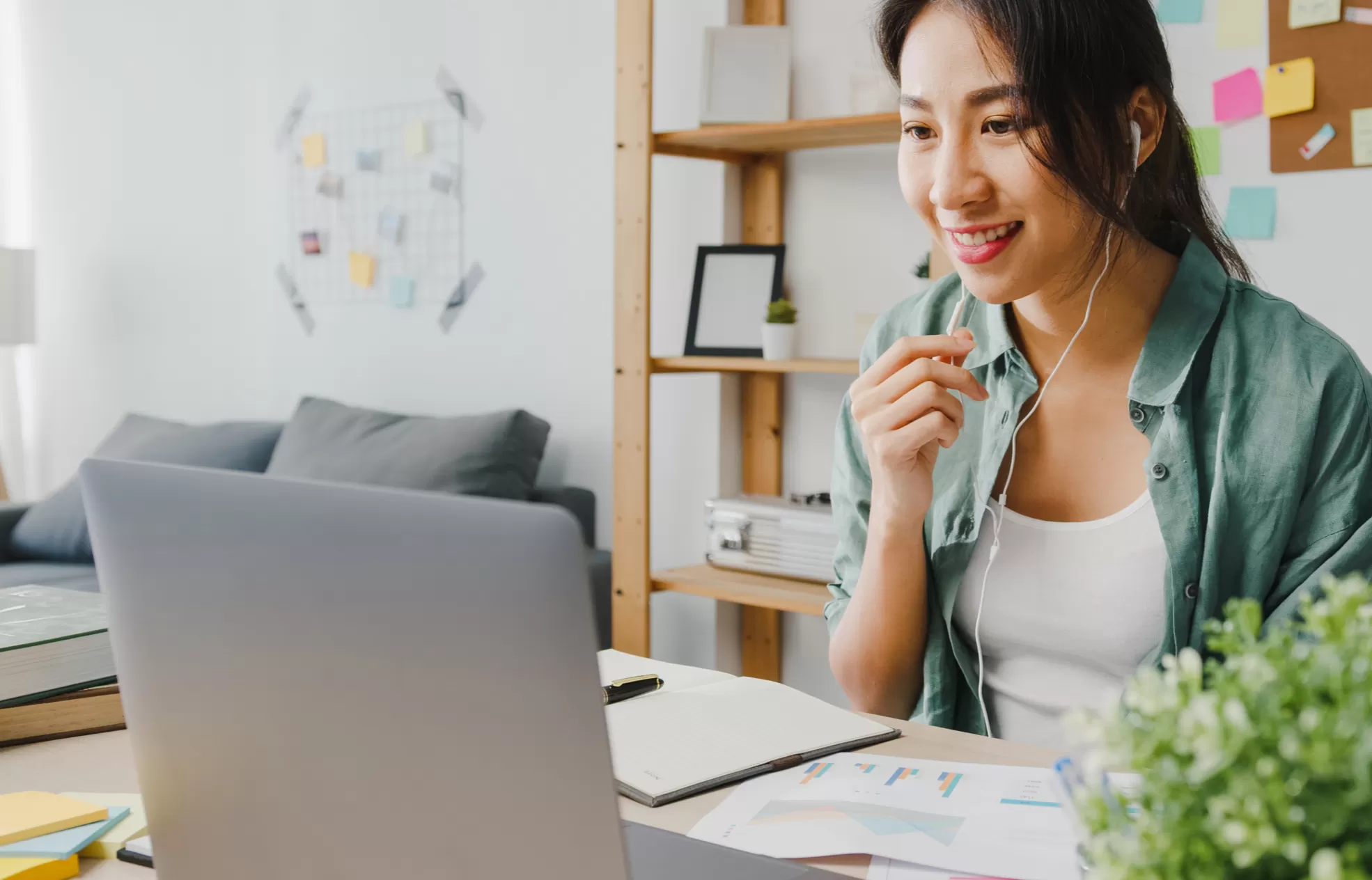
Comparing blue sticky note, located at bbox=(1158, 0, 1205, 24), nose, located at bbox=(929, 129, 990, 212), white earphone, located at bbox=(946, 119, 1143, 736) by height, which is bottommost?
white earphone, located at bbox=(946, 119, 1143, 736)

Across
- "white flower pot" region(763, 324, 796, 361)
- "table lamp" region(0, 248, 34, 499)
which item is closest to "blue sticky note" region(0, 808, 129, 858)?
"white flower pot" region(763, 324, 796, 361)

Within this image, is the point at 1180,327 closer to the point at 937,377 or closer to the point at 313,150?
the point at 937,377

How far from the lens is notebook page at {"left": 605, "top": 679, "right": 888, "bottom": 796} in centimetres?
90

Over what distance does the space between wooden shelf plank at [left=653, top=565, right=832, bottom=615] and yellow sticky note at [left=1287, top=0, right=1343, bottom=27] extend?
1.26 meters

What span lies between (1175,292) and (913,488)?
0.34m

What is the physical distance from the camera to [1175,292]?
1.27 metres

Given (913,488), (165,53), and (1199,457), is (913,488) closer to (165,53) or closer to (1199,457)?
(1199,457)

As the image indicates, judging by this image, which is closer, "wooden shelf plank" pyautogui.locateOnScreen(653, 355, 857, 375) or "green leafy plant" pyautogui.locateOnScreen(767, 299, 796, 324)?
"wooden shelf plank" pyautogui.locateOnScreen(653, 355, 857, 375)

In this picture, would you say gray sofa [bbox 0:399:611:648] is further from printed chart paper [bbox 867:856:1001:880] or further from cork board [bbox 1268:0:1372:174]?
printed chart paper [bbox 867:856:1001:880]

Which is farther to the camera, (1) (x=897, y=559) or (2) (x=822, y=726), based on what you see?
(1) (x=897, y=559)

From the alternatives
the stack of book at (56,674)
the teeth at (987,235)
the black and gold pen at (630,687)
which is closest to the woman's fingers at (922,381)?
the teeth at (987,235)

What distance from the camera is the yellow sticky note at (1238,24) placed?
2129 millimetres

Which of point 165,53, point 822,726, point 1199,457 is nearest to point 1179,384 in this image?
point 1199,457

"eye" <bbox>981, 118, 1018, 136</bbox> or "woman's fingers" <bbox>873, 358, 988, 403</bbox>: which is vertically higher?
"eye" <bbox>981, 118, 1018, 136</bbox>
